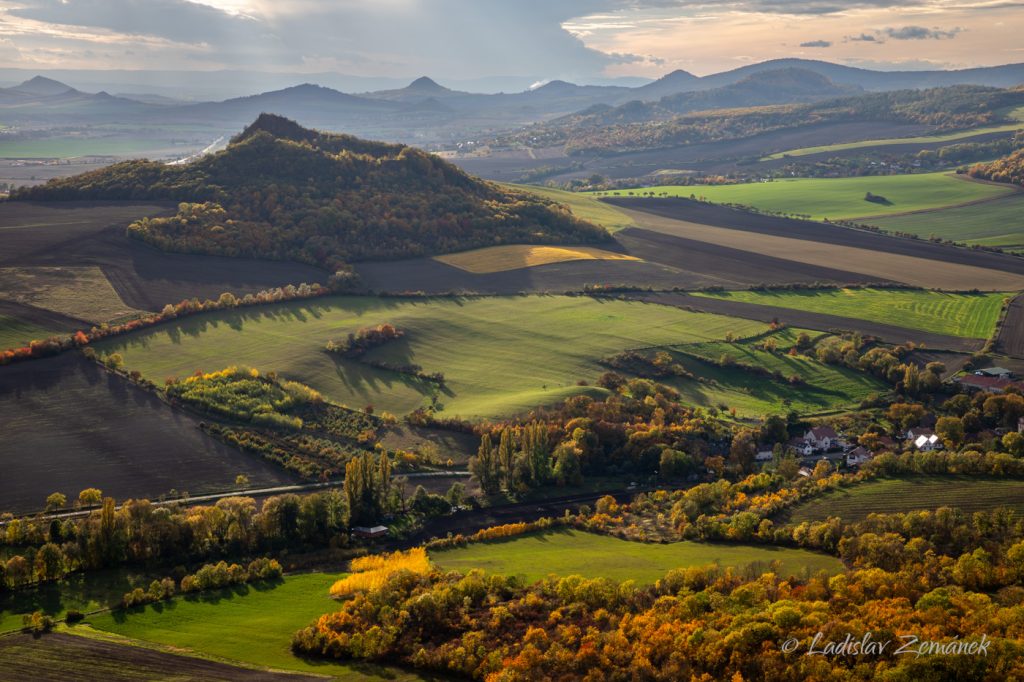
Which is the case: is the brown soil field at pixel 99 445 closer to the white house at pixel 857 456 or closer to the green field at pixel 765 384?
the green field at pixel 765 384

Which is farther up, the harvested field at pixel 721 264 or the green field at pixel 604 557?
the harvested field at pixel 721 264

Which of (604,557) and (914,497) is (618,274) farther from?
(604,557)

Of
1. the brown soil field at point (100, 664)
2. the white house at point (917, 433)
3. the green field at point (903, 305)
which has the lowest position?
the white house at point (917, 433)

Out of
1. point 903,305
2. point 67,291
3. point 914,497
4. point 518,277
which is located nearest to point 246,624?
point 914,497

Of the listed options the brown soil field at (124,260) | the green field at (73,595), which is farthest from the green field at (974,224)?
the green field at (73,595)

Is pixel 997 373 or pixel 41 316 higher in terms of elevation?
pixel 41 316

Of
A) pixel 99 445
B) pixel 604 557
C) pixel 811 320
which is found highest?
pixel 811 320

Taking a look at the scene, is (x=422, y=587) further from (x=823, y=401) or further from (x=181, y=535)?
(x=823, y=401)

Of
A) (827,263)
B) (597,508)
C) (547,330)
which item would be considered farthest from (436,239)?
(597,508)
